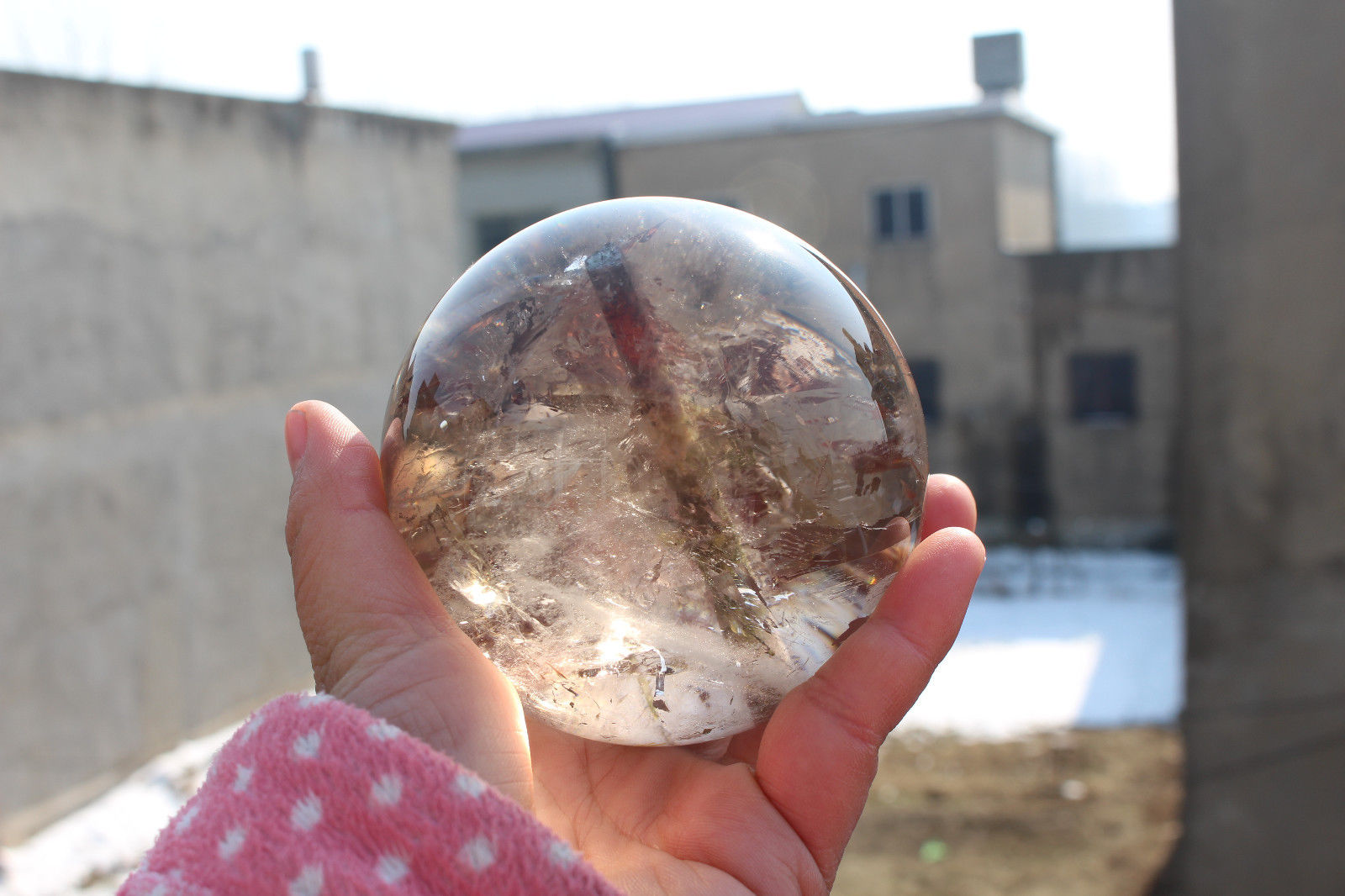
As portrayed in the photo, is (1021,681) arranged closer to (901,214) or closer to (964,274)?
(964,274)

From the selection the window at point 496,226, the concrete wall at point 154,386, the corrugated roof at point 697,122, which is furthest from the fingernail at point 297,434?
the window at point 496,226

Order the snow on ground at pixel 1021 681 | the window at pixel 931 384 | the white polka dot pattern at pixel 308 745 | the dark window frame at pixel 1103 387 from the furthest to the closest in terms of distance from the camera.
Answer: the window at pixel 931 384 → the dark window frame at pixel 1103 387 → the snow on ground at pixel 1021 681 → the white polka dot pattern at pixel 308 745

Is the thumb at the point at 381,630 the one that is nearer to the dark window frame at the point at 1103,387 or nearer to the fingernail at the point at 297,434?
the fingernail at the point at 297,434

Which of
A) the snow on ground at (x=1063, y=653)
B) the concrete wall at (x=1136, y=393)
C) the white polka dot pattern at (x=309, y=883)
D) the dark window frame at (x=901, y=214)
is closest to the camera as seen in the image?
the white polka dot pattern at (x=309, y=883)

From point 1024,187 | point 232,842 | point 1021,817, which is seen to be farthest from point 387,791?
point 1024,187

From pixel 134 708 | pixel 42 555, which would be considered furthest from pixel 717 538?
pixel 134 708

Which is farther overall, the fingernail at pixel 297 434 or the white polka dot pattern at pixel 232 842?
the fingernail at pixel 297 434
